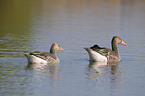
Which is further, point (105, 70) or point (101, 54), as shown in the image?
point (101, 54)

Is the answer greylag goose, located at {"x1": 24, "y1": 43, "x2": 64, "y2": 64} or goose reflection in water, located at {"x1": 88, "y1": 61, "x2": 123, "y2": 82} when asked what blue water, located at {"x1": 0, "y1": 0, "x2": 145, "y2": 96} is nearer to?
goose reflection in water, located at {"x1": 88, "y1": 61, "x2": 123, "y2": 82}

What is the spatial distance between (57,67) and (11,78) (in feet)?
10.9

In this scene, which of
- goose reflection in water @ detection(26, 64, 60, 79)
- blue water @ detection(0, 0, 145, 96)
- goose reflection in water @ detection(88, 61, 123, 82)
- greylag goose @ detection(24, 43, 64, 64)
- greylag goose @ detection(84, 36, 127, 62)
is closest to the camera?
blue water @ detection(0, 0, 145, 96)

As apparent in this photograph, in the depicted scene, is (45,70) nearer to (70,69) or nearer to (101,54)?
(70,69)

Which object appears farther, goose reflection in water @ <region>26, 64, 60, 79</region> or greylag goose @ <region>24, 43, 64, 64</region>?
greylag goose @ <region>24, 43, 64, 64</region>

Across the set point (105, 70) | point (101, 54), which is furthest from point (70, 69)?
point (101, 54)

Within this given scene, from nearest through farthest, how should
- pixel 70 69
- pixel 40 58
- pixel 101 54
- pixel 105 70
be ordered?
pixel 70 69 < pixel 105 70 < pixel 40 58 < pixel 101 54

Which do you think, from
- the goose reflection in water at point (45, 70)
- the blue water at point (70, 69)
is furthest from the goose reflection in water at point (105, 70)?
the goose reflection in water at point (45, 70)

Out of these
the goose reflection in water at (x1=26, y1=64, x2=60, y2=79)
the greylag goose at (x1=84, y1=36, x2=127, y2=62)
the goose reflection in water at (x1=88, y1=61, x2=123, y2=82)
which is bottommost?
the goose reflection in water at (x1=88, y1=61, x2=123, y2=82)

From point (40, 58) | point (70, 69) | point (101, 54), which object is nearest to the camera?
point (70, 69)

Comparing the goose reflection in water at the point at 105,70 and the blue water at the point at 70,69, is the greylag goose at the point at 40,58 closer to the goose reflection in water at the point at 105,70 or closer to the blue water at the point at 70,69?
the blue water at the point at 70,69

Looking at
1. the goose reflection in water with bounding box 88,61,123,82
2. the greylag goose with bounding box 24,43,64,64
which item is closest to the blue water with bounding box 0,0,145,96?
the goose reflection in water with bounding box 88,61,123,82

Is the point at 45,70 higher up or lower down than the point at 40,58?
lower down

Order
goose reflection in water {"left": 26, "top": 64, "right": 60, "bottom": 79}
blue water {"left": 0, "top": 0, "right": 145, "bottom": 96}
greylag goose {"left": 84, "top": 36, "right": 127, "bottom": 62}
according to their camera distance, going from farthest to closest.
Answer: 1. greylag goose {"left": 84, "top": 36, "right": 127, "bottom": 62}
2. goose reflection in water {"left": 26, "top": 64, "right": 60, "bottom": 79}
3. blue water {"left": 0, "top": 0, "right": 145, "bottom": 96}
